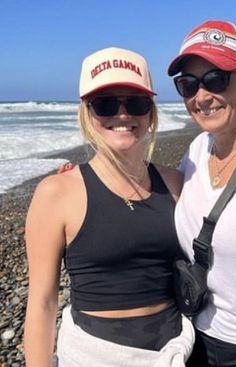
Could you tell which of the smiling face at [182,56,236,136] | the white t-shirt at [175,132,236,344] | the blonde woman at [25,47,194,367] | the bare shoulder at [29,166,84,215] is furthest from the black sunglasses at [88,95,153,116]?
the white t-shirt at [175,132,236,344]

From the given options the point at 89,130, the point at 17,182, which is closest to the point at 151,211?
the point at 89,130

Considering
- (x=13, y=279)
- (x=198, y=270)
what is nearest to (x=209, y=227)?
(x=198, y=270)

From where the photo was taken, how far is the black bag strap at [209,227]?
254 centimetres

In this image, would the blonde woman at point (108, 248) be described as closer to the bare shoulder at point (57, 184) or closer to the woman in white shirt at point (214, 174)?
the bare shoulder at point (57, 184)

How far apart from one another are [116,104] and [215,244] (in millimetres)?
844

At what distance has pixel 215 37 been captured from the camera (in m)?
2.56

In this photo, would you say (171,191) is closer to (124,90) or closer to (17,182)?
(124,90)

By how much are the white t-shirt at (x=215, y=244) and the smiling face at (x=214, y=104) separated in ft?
0.89

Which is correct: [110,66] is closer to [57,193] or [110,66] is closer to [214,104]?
[214,104]

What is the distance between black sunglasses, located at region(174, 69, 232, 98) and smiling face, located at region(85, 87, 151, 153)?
21 cm

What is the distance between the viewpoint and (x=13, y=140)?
24953mm

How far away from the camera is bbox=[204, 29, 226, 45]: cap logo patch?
255 cm

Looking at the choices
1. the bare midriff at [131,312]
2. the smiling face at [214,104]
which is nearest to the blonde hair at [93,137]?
the smiling face at [214,104]

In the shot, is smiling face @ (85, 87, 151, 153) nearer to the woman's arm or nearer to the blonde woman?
the blonde woman
